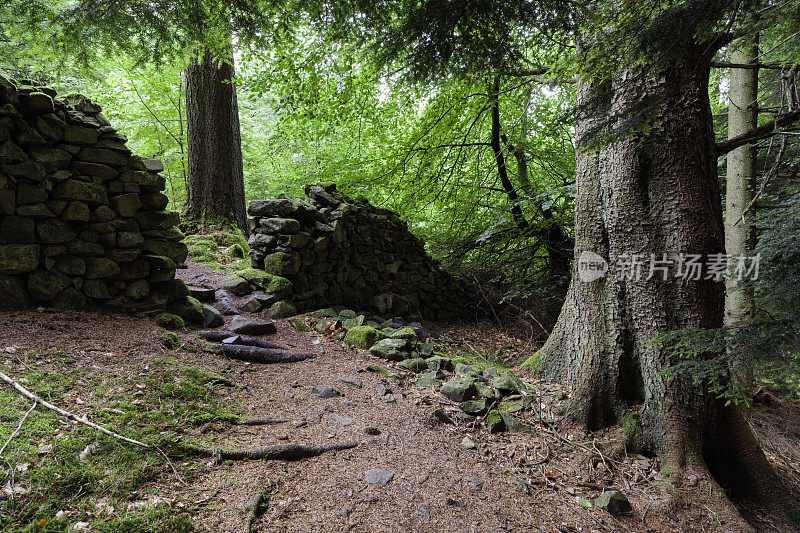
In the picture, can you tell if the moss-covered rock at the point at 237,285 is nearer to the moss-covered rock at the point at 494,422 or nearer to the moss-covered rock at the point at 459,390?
the moss-covered rock at the point at 459,390

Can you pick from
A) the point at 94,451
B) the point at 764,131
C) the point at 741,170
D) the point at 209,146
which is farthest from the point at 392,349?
the point at 209,146

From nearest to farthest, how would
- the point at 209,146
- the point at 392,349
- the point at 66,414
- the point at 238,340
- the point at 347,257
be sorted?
the point at 66,414
the point at 238,340
the point at 392,349
the point at 347,257
the point at 209,146

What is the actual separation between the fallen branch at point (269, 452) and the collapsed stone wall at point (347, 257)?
303cm

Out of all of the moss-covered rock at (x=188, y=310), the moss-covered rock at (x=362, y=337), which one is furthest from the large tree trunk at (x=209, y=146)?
the moss-covered rock at (x=362, y=337)

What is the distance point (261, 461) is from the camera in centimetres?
207

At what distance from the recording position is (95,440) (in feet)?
5.81

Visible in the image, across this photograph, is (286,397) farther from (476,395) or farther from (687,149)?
(687,149)

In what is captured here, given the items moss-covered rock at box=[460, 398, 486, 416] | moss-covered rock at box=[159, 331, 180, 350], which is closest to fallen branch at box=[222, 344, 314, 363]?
moss-covered rock at box=[159, 331, 180, 350]

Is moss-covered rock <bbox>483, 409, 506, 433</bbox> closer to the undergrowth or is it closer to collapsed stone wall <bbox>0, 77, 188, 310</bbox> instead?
the undergrowth

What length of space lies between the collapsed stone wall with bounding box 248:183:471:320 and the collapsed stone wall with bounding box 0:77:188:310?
4.61 feet

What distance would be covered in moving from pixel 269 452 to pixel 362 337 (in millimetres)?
2268

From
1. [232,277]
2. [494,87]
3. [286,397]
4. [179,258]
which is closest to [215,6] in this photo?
[179,258]

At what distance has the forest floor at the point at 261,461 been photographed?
5.12 ft

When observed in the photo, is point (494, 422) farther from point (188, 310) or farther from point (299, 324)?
point (188, 310)
